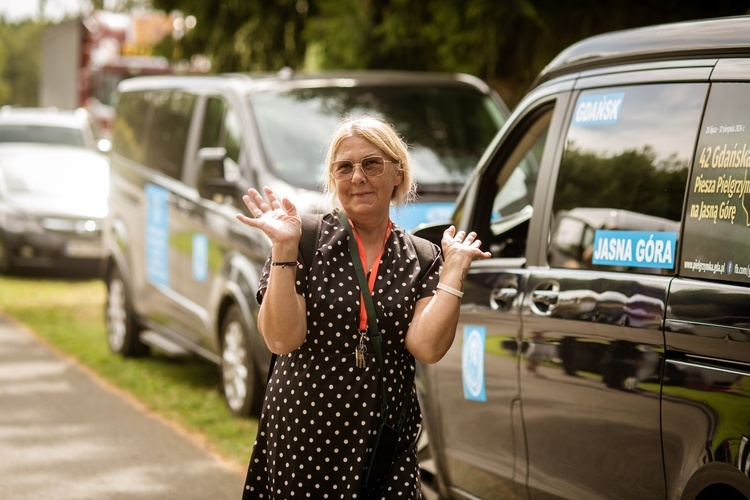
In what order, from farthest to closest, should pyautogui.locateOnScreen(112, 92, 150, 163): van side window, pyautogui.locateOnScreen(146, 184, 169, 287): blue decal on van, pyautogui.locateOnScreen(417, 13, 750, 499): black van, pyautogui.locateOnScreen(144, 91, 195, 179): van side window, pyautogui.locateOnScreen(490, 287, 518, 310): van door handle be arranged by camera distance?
pyautogui.locateOnScreen(112, 92, 150, 163): van side window → pyautogui.locateOnScreen(146, 184, 169, 287): blue decal on van → pyautogui.locateOnScreen(144, 91, 195, 179): van side window → pyautogui.locateOnScreen(490, 287, 518, 310): van door handle → pyautogui.locateOnScreen(417, 13, 750, 499): black van

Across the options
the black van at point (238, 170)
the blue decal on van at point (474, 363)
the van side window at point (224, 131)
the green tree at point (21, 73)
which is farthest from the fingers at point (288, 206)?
the green tree at point (21, 73)

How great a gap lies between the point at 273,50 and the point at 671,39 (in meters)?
8.66

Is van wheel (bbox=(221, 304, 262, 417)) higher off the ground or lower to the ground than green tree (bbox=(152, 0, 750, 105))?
lower

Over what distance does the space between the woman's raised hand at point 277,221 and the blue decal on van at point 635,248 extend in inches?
47.4

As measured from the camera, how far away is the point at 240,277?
26.0 feet

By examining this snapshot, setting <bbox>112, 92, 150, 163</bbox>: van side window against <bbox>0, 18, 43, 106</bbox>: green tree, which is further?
<bbox>0, 18, 43, 106</bbox>: green tree

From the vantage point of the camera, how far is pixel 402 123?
8.60 metres

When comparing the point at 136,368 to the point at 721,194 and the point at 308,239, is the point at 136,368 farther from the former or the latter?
the point at 721,194

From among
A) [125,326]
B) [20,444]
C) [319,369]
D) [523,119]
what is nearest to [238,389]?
[20,444]

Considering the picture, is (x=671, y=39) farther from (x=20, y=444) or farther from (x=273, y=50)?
(x=273, y=50)

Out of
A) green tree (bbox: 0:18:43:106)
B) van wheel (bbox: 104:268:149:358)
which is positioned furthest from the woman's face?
green tree (bbox: 0:18:43:106)

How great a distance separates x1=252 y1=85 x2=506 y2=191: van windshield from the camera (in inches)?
319

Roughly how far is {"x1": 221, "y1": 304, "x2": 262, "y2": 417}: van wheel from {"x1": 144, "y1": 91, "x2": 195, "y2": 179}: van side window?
160cm

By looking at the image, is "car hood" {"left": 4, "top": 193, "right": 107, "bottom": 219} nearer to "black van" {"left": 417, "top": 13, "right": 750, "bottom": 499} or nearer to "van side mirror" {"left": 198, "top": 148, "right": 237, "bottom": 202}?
"van side mirror" {"left": 198, "top": 148, "right": 237, "bottom": 202}
